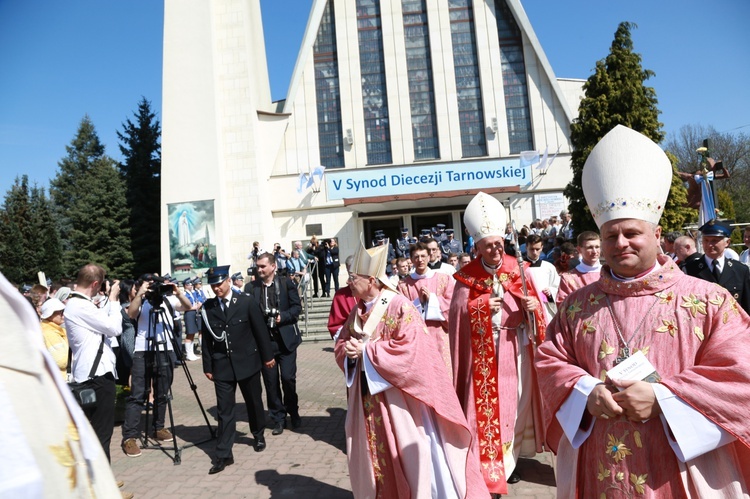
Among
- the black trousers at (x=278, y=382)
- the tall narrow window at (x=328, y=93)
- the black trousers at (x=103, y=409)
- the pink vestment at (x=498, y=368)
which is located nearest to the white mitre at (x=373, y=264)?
the pink vestment at (x=498, y=368)

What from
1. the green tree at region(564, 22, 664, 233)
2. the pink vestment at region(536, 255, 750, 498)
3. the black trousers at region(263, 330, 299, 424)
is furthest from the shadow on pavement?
the green tree at region(564, 22, 664, 233)

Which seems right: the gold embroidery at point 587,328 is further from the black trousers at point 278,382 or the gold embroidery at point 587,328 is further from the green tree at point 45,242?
the green tree at point 45,242

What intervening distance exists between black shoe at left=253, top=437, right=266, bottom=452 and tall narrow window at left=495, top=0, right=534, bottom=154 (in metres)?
22.9

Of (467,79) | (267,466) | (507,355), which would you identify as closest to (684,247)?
(507,355)

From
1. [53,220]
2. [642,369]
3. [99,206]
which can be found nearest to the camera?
[642,369]

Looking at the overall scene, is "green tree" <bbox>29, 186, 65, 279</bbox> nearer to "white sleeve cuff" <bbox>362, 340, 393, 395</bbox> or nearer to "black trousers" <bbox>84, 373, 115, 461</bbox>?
"black trousers" <bbox>84, 373, 115, 461</bbox>

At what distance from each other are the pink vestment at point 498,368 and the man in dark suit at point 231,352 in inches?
99.7

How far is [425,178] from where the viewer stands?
25.9 m

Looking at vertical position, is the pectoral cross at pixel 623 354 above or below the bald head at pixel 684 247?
below

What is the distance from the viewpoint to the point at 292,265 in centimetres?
1981

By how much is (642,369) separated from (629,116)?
17909 millimetres

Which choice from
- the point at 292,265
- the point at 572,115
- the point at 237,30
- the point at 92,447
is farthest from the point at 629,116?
the point at 92,447

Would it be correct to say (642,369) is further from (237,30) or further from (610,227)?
(237,30)

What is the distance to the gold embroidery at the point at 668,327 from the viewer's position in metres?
2.25
